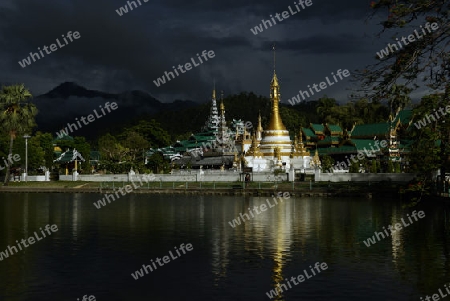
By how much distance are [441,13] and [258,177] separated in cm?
5242

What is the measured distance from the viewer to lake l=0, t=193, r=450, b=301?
656 inches

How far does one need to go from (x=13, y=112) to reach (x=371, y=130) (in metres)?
43.7

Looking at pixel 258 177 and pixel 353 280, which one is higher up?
pixel 258 177

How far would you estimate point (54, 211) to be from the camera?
131ft

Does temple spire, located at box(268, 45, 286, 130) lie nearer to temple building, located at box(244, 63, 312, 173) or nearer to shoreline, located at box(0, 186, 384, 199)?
temple building, located at box(244, 63, 312, 173)

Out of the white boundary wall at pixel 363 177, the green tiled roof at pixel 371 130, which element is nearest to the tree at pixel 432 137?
the white boundary wall at pixel 363 177

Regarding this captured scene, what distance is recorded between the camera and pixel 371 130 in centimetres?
8350

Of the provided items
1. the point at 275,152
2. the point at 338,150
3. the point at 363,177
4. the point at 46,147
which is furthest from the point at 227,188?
the point at 46,147

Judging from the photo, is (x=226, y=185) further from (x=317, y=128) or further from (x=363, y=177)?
(x=317, y=128)

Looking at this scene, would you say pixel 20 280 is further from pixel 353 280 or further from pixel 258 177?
pixel 258 177

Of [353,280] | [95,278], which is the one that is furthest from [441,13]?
[95,278]

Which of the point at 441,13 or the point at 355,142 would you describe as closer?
the point at 441,13

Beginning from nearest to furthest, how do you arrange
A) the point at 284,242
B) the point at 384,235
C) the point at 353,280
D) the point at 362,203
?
1. the point at 353,280
2. the point at 284,242
3. the point at 384,235
4. the point at 362,203

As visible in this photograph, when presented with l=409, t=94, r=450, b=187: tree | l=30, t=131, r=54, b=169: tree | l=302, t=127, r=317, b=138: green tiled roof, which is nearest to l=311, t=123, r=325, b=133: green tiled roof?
l=302, t=127, r=317, b=138: green tiled roof
